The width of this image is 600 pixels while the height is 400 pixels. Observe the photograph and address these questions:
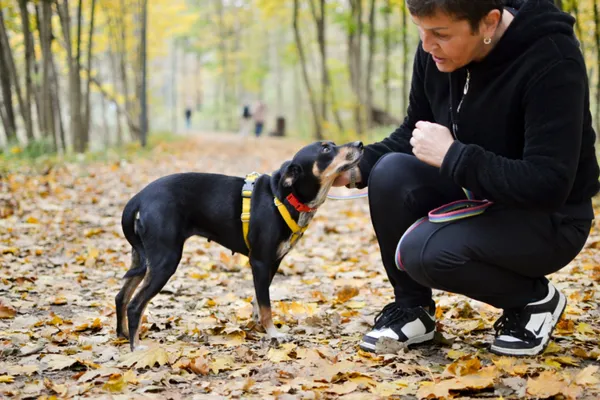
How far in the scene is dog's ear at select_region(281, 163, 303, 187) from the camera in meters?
3.67

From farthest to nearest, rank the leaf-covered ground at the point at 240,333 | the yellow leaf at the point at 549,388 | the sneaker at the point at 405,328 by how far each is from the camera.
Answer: the sneaker at the point at 405,328 < the leaf-covered ground at the point at 240,333 < the yellow leaf at the point at 549,388

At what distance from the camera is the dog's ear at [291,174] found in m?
3.67

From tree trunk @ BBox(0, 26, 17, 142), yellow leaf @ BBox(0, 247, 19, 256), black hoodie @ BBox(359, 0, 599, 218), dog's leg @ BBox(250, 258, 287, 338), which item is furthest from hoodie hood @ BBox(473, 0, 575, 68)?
tree trunk @ BBox(0, 26, 17, 142)

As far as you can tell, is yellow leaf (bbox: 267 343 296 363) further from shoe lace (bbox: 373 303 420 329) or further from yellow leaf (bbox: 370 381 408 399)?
yellow leaf (bbox: 370 381 408 399)

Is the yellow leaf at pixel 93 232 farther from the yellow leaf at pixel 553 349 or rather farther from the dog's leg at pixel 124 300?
the yellow leaf at pixel 553 349

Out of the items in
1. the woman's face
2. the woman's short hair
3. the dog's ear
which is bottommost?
the dog's ear

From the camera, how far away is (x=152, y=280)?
3.49 metres

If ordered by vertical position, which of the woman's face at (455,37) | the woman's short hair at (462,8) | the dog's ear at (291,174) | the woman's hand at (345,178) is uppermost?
the woman's short hair at (462,8)

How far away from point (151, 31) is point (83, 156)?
15.5 m

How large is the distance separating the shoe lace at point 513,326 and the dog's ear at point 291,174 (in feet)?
4.73

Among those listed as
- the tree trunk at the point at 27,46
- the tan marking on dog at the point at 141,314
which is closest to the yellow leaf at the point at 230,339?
the tan marking on dog at the point at 141,314

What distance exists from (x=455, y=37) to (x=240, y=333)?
2.16m

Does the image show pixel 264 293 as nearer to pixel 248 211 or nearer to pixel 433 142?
pixel 248 211

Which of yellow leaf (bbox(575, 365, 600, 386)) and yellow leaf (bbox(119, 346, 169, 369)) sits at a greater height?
yellow leaf (bbox(575, 365, 600, 386))
